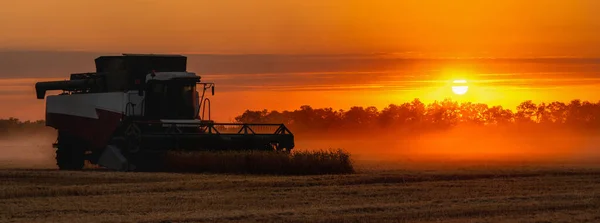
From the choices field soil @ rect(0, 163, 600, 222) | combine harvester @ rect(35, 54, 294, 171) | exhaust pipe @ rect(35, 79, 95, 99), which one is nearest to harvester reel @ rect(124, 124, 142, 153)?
combine harvester @ rect(35, 54, 294, 171)

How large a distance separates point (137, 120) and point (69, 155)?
3.19 meters

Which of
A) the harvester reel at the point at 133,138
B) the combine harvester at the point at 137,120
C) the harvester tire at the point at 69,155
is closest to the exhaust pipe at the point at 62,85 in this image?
the combine harvester at the point at 137,120

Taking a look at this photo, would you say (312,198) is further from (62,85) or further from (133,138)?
(62,85)

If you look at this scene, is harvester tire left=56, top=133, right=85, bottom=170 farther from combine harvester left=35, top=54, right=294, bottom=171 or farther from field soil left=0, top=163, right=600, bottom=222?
field soil left=0, top=163, right=600, bottom=222

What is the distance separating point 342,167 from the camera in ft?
96.9

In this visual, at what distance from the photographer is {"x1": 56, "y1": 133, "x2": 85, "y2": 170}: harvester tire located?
3484 cm

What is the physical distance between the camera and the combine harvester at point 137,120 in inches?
1233

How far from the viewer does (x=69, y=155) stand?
35.0m

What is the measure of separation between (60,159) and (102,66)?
337cm

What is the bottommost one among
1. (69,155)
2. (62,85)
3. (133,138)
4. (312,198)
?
(312,198)

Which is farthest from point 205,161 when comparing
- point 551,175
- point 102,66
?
point 551,175

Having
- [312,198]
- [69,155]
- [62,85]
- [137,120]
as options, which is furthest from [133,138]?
[312,198]

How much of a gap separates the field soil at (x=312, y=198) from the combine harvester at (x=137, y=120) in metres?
4.06

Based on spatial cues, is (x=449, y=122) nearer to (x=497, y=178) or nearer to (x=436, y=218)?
(x=497, y=178)
